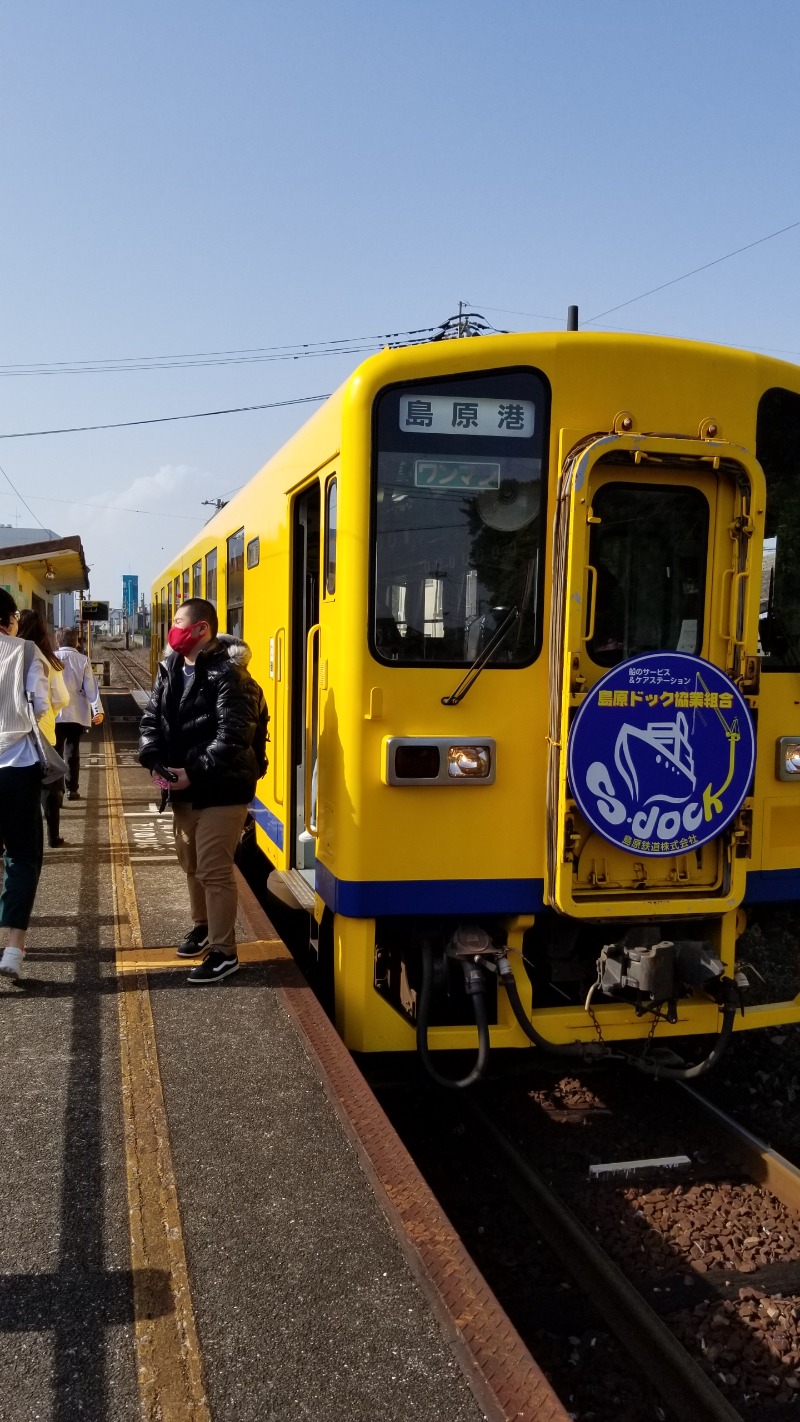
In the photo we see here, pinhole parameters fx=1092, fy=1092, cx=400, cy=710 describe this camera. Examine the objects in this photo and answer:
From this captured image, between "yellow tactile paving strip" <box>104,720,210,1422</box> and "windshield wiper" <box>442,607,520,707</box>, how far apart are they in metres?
1.66

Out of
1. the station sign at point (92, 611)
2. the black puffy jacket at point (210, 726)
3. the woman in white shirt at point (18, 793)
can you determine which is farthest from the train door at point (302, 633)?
the station sign at point (92, 611)

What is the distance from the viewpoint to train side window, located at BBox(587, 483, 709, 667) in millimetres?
4027

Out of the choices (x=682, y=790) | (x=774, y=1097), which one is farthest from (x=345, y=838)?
(x=774, y=1097)

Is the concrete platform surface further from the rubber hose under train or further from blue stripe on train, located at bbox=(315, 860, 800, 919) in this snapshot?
blue stripe on train, located at bbox=(315, 860, 800, 919)

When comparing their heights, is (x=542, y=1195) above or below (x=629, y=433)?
below

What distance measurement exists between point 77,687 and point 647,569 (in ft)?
19.7

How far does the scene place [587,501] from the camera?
3805 mm

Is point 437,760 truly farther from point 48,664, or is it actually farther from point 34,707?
point 48,664

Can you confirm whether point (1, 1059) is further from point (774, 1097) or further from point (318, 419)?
point (774, 1097)

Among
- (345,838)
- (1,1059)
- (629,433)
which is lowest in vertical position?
(1,1059)

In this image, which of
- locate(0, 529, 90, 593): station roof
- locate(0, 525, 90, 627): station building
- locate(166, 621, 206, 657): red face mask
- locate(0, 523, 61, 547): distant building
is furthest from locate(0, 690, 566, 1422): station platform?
locate(0, 523, 61, 547): distant building

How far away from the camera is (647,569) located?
4094 millimetres

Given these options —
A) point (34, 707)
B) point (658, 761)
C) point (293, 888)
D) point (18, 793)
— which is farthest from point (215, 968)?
point (658, 761)

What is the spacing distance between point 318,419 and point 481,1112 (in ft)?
9.73
